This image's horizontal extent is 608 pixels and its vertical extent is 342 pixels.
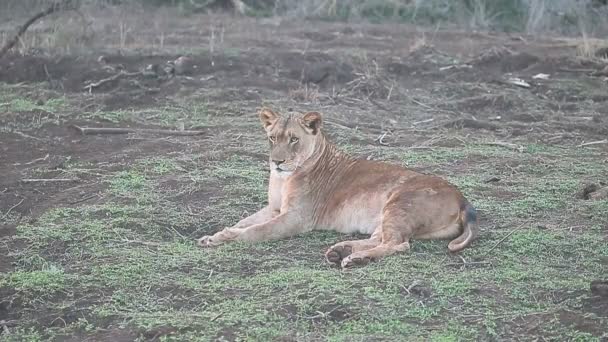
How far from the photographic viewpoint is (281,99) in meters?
11.3

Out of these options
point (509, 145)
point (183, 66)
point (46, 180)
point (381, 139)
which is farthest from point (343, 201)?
point (183, 66)

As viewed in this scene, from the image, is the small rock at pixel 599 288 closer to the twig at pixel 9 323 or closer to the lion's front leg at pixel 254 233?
the lion's front leg at pixel 254 233

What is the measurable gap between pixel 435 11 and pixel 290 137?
13.1 meters

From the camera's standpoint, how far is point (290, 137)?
682cm

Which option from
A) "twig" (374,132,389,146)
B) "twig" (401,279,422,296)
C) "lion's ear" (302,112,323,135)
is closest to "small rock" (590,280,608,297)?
"twig" (401,279,422,296)

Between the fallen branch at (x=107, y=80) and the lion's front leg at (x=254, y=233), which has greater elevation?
the lion's front leg at (x=254, y=233)

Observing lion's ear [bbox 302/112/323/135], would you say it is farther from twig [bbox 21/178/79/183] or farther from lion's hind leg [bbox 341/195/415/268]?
twig [bbox 21/178/79/183]

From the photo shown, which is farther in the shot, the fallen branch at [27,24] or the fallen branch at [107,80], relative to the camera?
the fallen branch at [27,24]

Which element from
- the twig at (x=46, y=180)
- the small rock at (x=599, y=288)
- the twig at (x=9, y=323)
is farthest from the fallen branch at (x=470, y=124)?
the twig at (x=9, y=323)

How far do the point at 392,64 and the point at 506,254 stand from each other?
7488 mm

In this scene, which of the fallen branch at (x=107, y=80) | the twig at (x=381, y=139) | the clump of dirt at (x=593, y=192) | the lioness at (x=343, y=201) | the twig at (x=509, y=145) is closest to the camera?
the lioness at (x=343, y=201)

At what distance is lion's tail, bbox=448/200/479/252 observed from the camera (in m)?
6.22

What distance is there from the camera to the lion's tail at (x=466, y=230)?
6219mm

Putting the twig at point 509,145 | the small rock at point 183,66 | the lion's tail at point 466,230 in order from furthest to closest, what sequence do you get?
the small rock at point 183,66 < the twig at point 509,145 < the lion's tail at point 466,230
